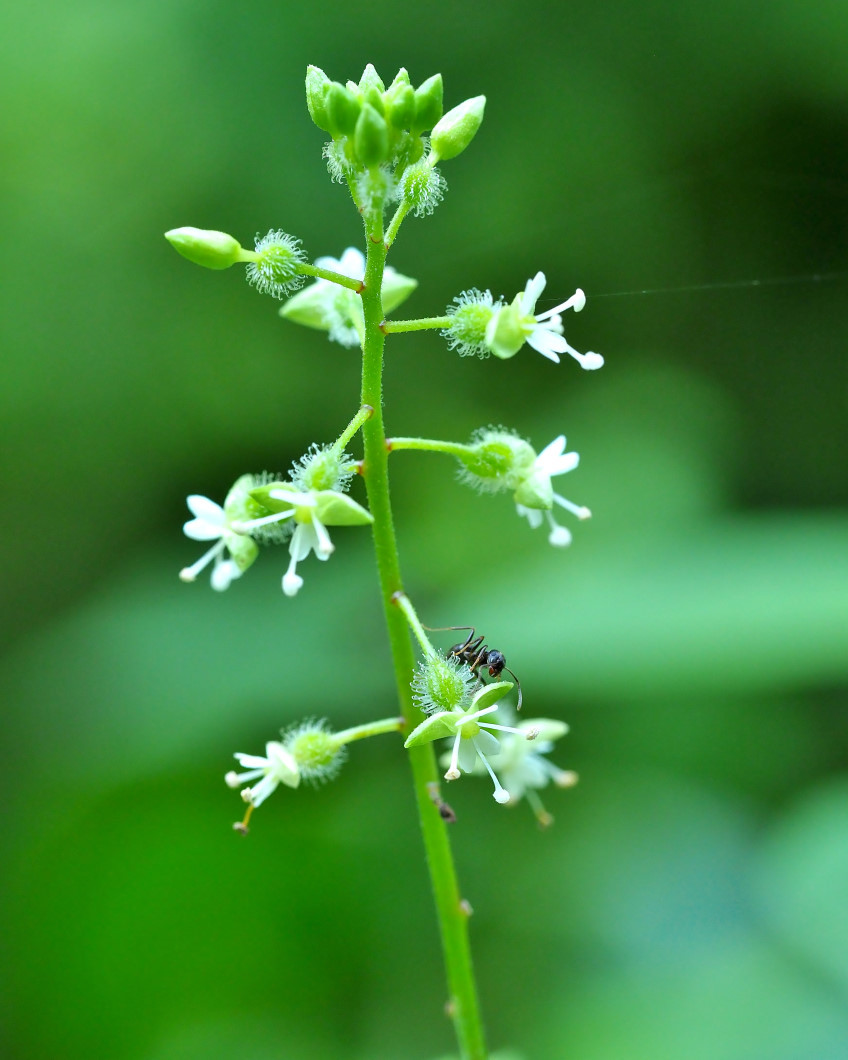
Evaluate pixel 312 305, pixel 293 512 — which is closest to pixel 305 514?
pixel 293 512

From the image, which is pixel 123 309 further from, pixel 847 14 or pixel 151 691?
pixel 847 14

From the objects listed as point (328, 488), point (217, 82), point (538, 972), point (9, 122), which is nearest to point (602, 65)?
point (217, 82)

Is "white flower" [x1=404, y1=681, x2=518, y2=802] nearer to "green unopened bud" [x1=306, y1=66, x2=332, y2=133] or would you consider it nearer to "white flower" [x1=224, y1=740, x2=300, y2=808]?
"white flower" [x1=224, y1=740, x2=300, y2=808]

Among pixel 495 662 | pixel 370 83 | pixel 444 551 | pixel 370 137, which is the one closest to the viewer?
pixel 370 137

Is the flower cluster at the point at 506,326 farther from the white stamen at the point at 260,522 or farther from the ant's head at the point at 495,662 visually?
the ant's head at the point at 495,662

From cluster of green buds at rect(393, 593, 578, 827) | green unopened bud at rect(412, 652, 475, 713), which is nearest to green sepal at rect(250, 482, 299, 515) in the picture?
cluster of green buds at rect(393, 593, 578, 827)

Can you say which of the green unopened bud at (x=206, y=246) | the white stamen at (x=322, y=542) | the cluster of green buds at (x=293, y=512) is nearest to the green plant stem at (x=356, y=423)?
the cluster of green buds at (x=293, y=512)

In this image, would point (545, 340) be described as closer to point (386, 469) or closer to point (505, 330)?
point (505, 330)
